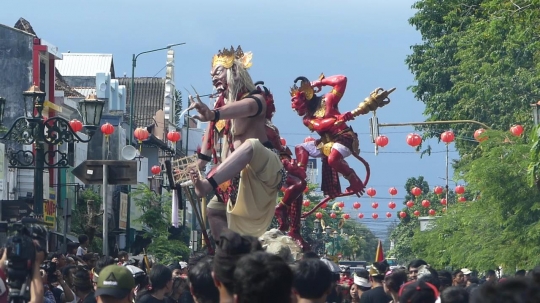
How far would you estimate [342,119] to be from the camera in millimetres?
15711

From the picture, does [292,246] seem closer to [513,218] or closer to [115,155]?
[513,218]

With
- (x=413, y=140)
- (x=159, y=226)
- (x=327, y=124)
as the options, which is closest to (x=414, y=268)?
(x=327, y=124)

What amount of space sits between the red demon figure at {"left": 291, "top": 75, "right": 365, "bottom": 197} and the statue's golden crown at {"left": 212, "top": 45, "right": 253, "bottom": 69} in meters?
3.56

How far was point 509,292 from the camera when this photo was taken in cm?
397

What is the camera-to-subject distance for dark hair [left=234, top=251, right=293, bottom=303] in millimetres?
4898

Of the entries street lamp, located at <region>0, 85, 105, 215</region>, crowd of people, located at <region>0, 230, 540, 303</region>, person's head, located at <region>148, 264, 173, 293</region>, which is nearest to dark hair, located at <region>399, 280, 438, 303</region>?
crowd of people, located at <region>0, 230, 540, 303</region>

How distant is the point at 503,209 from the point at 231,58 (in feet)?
54.7

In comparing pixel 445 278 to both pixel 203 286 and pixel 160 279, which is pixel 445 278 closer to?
pixel 160 279

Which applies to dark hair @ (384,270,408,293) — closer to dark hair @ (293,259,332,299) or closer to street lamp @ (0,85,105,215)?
dark hair @ (293,259,332,299)

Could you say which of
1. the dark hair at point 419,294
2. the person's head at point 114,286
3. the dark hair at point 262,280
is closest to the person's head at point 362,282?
the dark hair at point 419,294

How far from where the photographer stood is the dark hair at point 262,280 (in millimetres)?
4898

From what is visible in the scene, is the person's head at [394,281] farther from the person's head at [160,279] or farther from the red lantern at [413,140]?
the red lantern at [413,140]

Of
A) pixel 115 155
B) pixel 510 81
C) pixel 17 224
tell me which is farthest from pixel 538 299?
pixel 115 155

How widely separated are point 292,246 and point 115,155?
152ft
